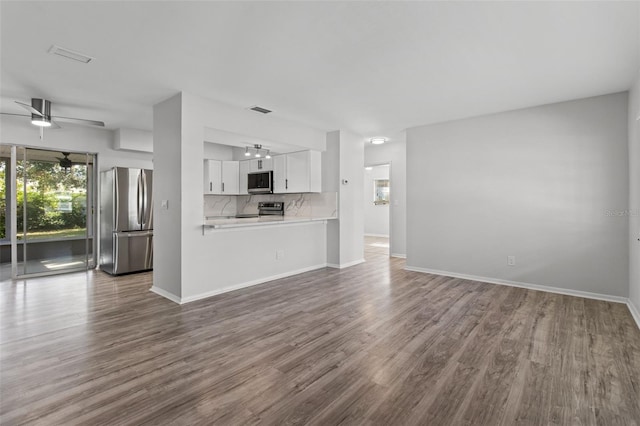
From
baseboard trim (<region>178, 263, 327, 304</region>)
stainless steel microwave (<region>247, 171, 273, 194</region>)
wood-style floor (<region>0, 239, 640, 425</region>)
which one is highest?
stainless steel microwave (<region>247, 171, 273, 194</region>)

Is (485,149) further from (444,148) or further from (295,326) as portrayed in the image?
(295,326)

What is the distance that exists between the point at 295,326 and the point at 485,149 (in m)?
3.78

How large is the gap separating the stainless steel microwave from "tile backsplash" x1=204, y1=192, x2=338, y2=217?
0.47m

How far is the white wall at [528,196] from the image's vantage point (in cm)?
382

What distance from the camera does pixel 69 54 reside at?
2721 mm

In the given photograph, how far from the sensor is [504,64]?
2.95m

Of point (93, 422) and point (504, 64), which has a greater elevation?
point (504, 64)

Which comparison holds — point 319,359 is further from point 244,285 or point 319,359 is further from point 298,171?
point 298,171

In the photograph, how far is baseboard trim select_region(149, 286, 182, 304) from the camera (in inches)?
149

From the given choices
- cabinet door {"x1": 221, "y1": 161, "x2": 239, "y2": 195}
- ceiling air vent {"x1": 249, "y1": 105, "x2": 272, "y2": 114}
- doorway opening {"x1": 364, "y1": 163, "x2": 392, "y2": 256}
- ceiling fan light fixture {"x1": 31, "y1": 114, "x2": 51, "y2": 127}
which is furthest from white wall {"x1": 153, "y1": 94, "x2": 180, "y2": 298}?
doorway opening {"x1": 364, "y1": 163, "x2": 392, "y2": 256}

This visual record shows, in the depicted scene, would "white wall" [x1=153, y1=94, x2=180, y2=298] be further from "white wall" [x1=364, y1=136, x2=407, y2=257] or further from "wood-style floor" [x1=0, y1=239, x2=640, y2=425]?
"white wall" [x1=364, y1=136, x2=407, y2=257]

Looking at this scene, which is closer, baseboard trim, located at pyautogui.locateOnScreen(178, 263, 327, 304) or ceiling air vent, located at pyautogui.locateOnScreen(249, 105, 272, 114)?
baseboard trim, located at pyautogui.locateOnScreen(178, 263, 327, 304)

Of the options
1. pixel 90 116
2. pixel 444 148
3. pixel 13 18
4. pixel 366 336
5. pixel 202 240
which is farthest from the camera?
pixel 444 148

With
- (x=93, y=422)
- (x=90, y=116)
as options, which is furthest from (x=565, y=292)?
(x=90, y=116)
